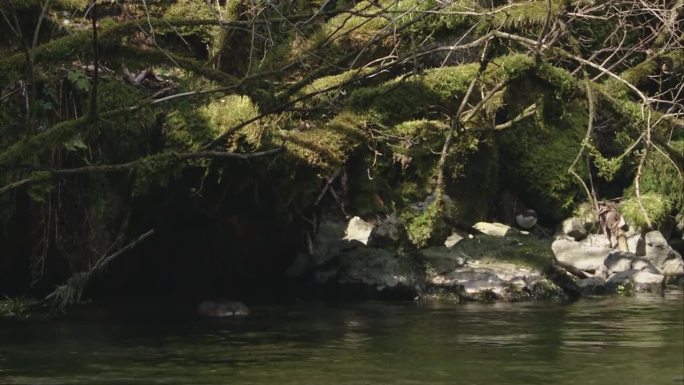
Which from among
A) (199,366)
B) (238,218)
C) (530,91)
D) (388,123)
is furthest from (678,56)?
(199,366)

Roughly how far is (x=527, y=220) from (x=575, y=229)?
882mm

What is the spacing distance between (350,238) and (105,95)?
6899mm

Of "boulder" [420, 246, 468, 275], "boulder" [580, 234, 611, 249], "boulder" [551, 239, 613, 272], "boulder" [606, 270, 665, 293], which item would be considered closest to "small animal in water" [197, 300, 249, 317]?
"boulder" [420, 246, 468, 275]

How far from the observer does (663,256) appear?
1756 cm

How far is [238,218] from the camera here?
14875mm

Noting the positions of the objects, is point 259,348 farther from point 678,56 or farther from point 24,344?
point 678,56

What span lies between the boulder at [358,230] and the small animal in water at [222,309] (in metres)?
5.12

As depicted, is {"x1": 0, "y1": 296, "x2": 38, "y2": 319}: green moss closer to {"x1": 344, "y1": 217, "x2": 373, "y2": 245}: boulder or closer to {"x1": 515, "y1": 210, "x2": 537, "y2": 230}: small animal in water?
{"x1": 344, "y1": 217, "x2": 373, "y2": 245}: boulder

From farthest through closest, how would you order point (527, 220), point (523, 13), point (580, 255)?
point (527, 220)
point (580, 255)
point (523, 13)

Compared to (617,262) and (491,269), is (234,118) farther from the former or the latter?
(617,262)

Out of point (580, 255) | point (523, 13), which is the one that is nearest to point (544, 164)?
point (580, 255)

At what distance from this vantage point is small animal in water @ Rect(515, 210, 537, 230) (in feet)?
63.1

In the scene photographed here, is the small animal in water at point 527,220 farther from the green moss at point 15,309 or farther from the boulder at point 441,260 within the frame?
the green moss at point 15,309

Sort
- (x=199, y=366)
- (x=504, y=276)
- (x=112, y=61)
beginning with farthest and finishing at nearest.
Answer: (x=504, y=276)
(x=112, y=61)
(x=199, y=366)
